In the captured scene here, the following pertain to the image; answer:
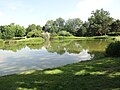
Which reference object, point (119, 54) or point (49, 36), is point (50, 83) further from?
point (49, 36)

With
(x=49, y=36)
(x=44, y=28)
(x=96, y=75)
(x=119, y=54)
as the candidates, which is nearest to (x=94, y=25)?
(x=49, y=36)

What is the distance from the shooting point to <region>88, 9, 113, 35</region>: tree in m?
87.8

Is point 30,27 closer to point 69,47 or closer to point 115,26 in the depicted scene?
point 115,26

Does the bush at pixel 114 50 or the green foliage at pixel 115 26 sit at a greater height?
the green foliage at pixel 115 26

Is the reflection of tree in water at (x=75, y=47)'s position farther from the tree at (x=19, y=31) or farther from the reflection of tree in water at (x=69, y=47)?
the tree at (x=19, y=31)

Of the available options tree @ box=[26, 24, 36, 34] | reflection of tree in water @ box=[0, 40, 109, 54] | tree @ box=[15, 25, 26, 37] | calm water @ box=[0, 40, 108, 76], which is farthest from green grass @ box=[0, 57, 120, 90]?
tree @ box=[26, 24, 36, 34]

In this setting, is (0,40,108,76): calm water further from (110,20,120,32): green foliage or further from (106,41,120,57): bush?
(110,20,120,32): green foliage

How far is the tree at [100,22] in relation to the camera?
87.8m

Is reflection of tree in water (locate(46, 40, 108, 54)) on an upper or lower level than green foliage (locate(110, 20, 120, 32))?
lower

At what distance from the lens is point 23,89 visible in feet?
30.8

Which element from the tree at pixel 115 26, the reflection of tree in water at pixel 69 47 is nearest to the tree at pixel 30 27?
the tree at pixel 115 26

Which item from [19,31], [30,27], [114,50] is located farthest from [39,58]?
[30,27]

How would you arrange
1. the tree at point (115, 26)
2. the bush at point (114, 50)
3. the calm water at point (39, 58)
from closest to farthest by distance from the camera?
the bush at point (114, 50)
the calm water at point (39, 58)
the tree at point (115, 26)

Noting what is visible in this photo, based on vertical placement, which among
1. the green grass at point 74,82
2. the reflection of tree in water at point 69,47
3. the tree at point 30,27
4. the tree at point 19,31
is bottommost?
the reflection of tree in water at point 69,47
